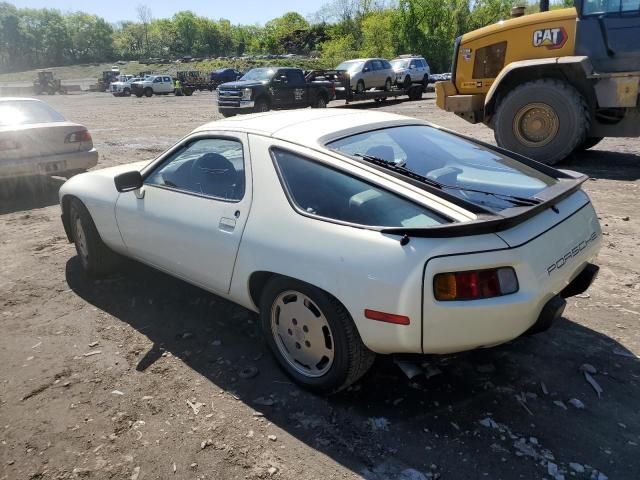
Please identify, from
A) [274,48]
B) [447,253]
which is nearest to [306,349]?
[447,253]

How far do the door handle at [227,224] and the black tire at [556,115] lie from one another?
6801 millimetres

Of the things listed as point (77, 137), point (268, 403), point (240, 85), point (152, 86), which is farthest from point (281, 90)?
point (152, 86)

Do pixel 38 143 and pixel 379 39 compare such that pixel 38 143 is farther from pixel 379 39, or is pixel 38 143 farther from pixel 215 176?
pixel 379 39

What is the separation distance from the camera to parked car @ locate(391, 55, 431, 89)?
25.6m

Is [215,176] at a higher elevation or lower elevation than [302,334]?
higher

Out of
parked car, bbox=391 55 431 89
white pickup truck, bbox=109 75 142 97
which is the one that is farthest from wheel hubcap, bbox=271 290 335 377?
white pickup truck, bbox=109 75 142 97

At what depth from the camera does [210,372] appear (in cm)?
313

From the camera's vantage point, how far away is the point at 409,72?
85.3ft

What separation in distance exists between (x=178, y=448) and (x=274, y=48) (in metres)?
112

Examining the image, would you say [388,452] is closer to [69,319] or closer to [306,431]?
[306,431]

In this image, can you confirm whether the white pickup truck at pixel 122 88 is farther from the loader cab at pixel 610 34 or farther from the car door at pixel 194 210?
the car door at pixel 194 210

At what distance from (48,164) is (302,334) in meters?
6.36

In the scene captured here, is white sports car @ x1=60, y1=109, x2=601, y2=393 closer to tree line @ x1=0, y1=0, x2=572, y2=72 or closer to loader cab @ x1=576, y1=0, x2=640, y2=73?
loader cab @ x1=576, y1=0, x2=640, y2=73

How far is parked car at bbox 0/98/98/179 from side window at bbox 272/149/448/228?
5891 mm
